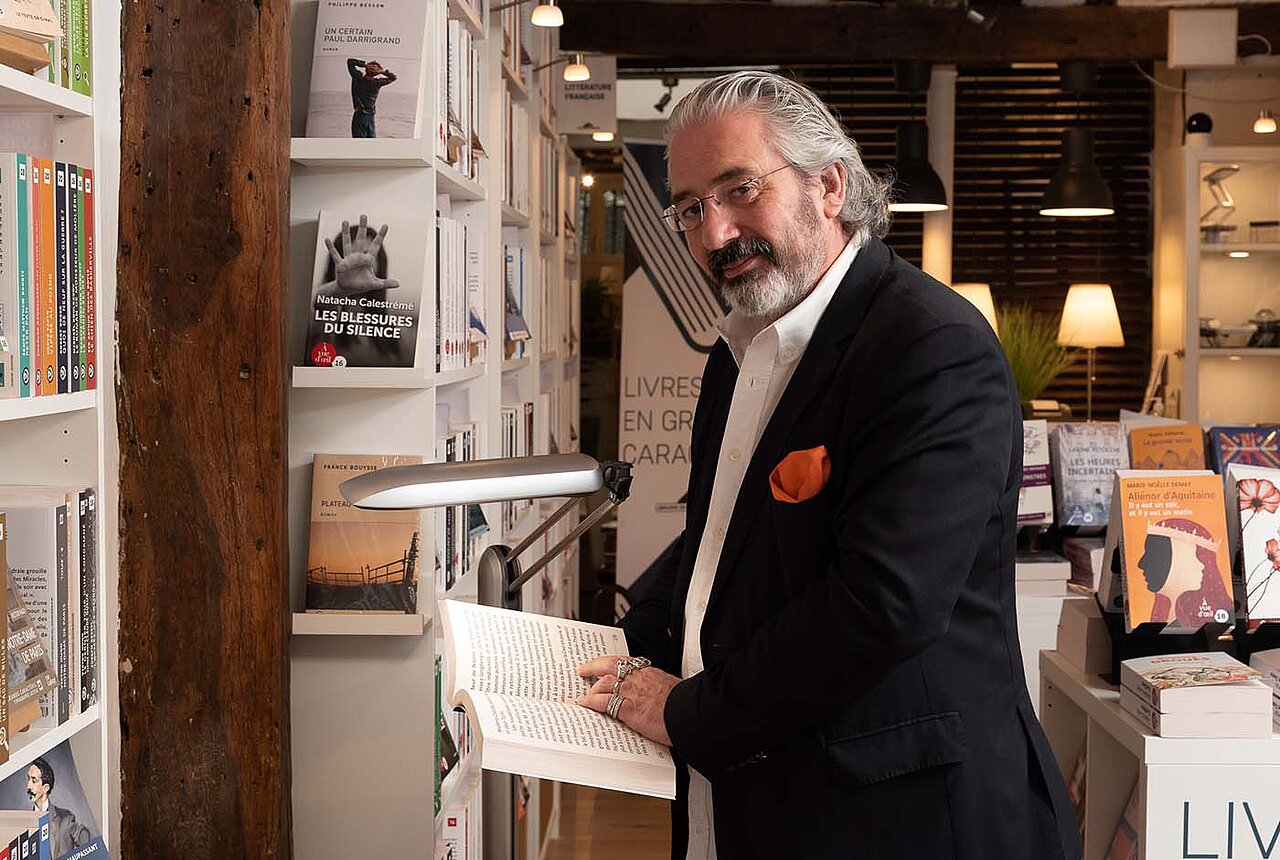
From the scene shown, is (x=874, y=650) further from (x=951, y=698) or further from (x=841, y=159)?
(x=841, y=159)

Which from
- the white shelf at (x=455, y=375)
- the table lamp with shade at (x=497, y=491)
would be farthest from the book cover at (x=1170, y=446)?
the table lamp with shade at (x=497, y=491)

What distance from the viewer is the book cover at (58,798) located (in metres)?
1.53

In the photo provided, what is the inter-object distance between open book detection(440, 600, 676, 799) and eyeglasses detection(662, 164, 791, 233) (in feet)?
1.66

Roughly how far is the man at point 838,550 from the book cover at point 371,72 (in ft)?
2.62

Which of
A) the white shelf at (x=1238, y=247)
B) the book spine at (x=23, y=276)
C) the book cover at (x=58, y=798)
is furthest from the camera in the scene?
the white shelf at (x=1238, y=247)

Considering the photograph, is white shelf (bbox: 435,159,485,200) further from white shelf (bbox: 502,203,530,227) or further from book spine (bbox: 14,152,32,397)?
book spine (bbox: 14,152,32,397)

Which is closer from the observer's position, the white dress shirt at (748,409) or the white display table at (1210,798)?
the white dress shirt at (748,409)

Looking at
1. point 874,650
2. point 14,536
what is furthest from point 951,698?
point 14,536

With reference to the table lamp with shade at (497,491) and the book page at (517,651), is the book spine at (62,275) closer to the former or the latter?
the table lamp with shade at (497,491)

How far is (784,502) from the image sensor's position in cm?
148

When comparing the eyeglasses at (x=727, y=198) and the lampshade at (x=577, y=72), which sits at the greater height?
the lampshade at (x=577, y=72)

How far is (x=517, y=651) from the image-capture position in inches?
60.6

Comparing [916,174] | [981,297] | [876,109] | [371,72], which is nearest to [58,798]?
[371,72]

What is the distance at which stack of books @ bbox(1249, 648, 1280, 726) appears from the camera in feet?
7.47
